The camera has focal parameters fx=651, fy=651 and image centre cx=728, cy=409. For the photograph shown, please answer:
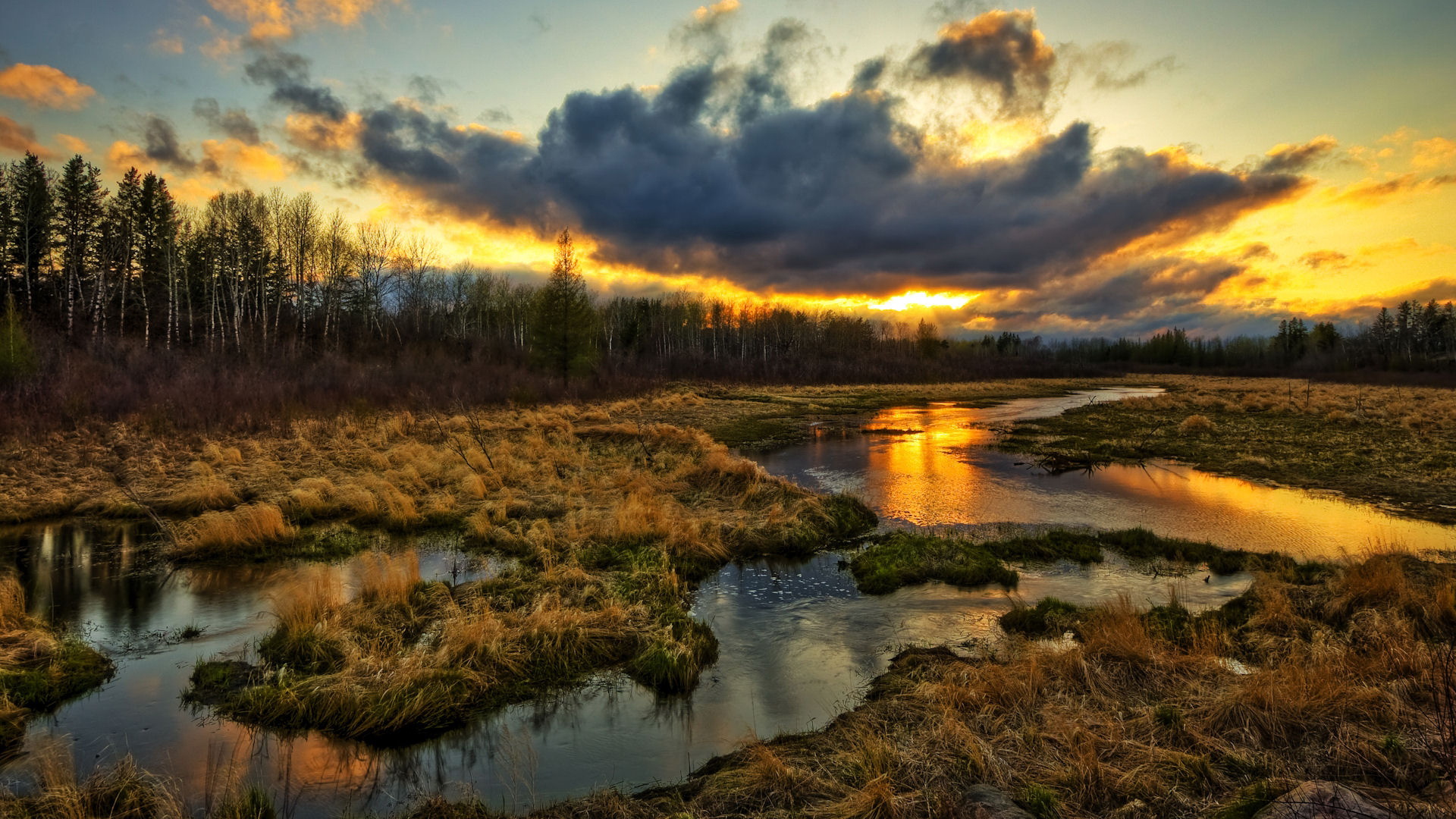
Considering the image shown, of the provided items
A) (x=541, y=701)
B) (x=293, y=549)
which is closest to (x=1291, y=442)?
(x=541, y=701)

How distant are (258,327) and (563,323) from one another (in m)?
30.1

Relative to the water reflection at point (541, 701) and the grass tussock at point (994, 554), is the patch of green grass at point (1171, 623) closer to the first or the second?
the water reflection at point (541, 701)

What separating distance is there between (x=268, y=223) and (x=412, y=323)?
17787 millimetres

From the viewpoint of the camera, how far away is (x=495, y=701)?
755cm

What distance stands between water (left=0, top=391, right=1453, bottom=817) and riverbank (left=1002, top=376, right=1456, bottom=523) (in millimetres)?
3034

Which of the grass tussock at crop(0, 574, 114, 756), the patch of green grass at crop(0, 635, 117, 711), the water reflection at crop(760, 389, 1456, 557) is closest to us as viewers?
the grass tussock at crop(0, 574, 114, 756)

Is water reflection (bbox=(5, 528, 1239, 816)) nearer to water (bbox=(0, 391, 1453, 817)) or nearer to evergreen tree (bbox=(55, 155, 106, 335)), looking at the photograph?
water (bbox=(0, 391, 1453, 817))

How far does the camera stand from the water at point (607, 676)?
627 centimetres

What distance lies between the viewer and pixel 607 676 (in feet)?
27.3

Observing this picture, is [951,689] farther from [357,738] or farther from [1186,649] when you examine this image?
[357,738]

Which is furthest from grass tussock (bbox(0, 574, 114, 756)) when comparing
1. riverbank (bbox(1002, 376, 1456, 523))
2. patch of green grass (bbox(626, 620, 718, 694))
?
riverbank (bbox(1002, 376, 1456, 523))

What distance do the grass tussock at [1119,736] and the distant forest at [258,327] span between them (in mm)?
26289

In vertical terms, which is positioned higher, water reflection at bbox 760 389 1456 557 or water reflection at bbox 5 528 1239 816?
water reflection at bbox 760 389 1456 557

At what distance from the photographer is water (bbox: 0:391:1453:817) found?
627 cm
